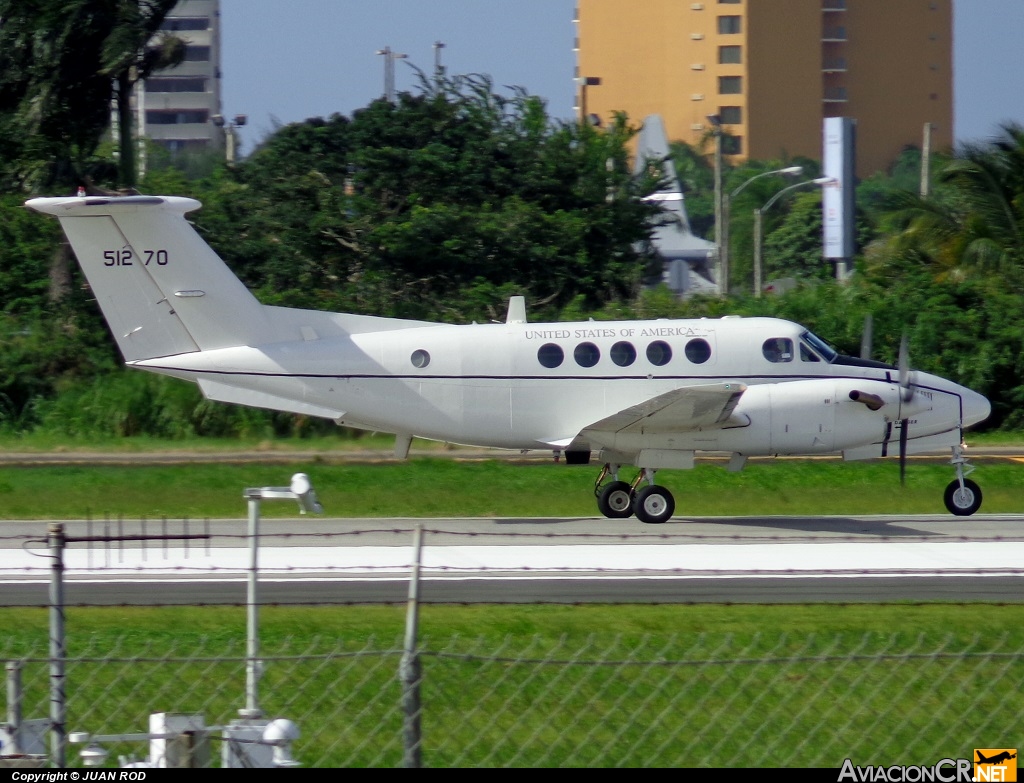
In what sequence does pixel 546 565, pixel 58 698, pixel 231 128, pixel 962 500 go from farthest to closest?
pixel 231 128
pixel 962 500
pixel 546 565
pixel 58 698

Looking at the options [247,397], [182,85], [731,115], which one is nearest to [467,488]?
[247,397]

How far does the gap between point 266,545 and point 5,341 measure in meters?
19.0

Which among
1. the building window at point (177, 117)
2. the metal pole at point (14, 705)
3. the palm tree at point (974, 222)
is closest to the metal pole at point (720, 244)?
the palm tree at point (974, 222)

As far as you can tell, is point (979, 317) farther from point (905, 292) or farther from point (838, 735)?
point (838, 735)

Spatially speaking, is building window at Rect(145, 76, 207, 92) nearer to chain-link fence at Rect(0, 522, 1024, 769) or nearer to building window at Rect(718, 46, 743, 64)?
building window at Rect(718, 46, 743, 64)

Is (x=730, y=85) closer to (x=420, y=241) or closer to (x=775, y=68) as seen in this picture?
(x=775, y=68)

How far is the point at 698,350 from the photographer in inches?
698

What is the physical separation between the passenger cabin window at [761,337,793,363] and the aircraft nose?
98.4 inches

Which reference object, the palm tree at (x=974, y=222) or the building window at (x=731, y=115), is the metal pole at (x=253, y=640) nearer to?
the palm tree at (x=974, y=222)

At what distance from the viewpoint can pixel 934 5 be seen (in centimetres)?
12319

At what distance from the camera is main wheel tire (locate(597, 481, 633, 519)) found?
17828 millimetres

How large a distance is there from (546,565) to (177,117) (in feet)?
488

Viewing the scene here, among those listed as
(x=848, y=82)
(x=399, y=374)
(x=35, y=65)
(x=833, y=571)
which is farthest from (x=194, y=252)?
(x=848, y=82)

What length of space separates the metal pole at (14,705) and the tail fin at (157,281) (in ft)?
39.3
